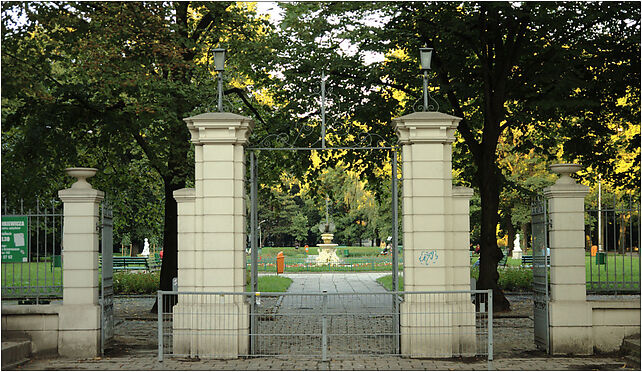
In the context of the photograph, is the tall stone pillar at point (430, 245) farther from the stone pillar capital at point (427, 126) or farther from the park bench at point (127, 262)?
the park bench at point (127, 262)

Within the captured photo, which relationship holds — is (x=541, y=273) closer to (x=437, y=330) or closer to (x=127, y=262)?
(x=437, y=330)

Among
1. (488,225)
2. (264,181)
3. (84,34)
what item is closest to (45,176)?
(84,34)

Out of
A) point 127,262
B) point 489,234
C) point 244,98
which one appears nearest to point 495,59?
point 489,234

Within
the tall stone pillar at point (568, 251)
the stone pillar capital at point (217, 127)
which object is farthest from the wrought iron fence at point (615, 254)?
the stone pillar capital at point (217, 127)

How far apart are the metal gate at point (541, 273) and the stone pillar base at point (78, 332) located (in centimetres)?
780

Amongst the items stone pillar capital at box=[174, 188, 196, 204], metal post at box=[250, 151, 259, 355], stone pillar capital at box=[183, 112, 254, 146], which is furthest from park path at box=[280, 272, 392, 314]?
stone pillar capital at box=[183, 112, 254, 146]

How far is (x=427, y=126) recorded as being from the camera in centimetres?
1216

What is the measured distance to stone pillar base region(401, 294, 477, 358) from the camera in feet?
39.0

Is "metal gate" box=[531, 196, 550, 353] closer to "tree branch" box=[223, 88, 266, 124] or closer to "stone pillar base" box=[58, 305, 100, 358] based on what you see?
"stone pillar base" box=[58, 305, 100, 358]

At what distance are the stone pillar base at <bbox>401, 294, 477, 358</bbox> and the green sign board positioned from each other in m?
6.86

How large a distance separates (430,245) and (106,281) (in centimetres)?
593

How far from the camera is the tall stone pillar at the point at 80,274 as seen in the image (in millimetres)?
12234

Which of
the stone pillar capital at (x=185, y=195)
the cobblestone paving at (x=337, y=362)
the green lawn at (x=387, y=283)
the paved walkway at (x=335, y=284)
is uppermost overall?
the stone pillar capital at (x=185, y=195)

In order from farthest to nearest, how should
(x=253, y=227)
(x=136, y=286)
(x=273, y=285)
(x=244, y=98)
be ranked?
(x=273, y=285) < (x=136, y=286) < (x=244, y=98) < (x=253, y=227)
